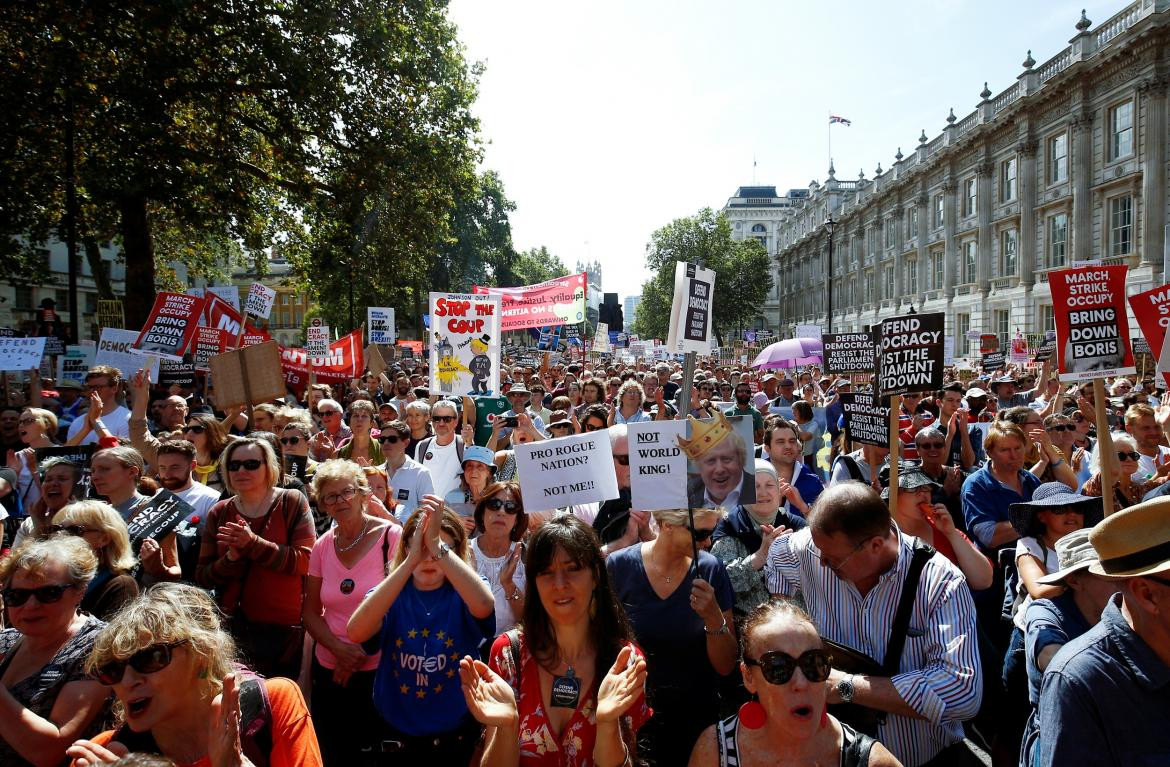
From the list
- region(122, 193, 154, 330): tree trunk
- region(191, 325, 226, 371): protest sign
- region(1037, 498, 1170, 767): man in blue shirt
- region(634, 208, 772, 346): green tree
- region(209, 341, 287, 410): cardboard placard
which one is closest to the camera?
region(1037, 498, 1170, 767): man in blue shirt

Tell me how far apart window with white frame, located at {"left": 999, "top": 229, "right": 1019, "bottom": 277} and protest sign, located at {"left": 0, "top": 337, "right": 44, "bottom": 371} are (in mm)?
40059

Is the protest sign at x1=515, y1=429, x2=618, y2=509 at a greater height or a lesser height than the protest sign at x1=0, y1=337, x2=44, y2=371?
lesser

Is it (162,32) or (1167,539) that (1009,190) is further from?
(1167,539)

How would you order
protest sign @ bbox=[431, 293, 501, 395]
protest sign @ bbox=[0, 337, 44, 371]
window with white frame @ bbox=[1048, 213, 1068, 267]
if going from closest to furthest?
protest sign @ bbox=[431, 293, 501, 395] < protest sign @ bbox=[0, 337, 44, 371] < window with white frame @ bbox=[1048, 213, 1068, 267]

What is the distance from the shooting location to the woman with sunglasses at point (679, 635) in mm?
3129

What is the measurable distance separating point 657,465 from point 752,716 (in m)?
1.76

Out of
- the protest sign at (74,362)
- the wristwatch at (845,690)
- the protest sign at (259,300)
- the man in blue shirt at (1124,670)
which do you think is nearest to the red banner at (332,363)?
the protest sign at (259,300)

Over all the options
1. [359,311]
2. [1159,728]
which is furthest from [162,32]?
[359,311]

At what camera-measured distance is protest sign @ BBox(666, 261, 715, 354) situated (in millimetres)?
6688

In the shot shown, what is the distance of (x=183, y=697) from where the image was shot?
229 cm

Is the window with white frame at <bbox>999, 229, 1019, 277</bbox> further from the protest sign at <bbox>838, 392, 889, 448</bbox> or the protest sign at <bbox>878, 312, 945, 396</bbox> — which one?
the protest sign at <bbox>878, 312, 945, 396</bbox>

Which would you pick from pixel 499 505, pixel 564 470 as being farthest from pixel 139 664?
pixel 564 470

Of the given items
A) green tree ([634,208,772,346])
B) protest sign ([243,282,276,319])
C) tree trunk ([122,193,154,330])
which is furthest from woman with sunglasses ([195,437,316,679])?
green tree ([634,208,772,346])

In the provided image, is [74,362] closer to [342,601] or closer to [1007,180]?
[342,601]
